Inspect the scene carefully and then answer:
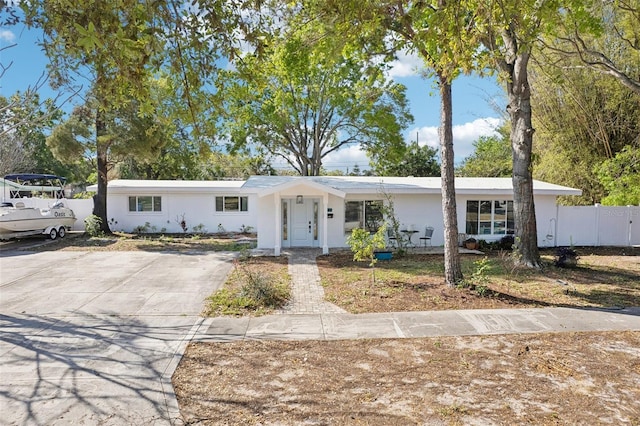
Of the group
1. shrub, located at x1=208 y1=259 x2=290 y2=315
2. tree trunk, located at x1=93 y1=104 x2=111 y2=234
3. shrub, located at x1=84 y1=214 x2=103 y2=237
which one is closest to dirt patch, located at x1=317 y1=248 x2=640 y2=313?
shrub, located at x1=208 y1=259 x2=290 y2=315

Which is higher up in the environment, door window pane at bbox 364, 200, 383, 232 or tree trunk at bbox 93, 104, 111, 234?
tree trunk at bbox 93, 104, 111, 234

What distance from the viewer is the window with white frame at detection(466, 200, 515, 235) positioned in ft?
51.5

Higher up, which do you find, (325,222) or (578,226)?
(325,222)

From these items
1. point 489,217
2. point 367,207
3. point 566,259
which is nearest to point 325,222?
point 367,207

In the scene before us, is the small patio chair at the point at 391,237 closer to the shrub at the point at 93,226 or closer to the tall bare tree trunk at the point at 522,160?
the tall bare tree trunk at the point at 522,160

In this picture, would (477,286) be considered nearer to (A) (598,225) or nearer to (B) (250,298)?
(B) (250,298)

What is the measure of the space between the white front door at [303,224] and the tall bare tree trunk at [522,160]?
23.1 feet

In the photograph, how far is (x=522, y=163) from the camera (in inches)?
413

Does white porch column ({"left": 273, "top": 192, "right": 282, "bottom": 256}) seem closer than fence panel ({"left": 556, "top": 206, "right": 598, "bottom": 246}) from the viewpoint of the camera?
Yes

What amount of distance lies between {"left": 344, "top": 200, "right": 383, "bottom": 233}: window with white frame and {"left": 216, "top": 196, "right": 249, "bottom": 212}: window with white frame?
6935 millimetres

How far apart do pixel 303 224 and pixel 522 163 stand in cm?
781

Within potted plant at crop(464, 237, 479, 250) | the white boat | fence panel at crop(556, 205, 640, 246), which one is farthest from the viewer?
fence panel at crop(556, 205, 640, 246)

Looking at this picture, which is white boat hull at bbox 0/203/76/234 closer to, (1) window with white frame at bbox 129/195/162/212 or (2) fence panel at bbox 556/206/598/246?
(1) window with white frame at bbox 129/195/162/212

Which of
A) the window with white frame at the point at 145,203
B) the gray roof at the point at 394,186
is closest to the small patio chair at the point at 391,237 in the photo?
the gray roof at the point at 394,186
